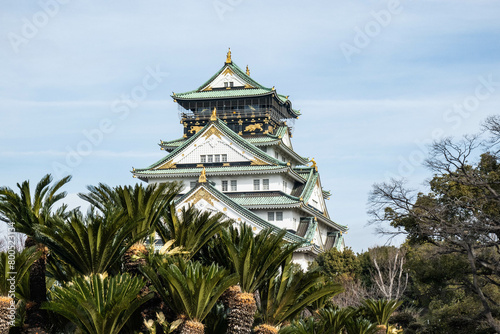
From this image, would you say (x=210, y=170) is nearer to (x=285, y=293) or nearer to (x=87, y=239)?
(x=285, y=293)

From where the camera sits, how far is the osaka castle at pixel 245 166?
5572 centimetres

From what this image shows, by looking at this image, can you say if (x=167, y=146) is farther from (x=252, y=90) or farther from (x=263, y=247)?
(x=263, y=247)

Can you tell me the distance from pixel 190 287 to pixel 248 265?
306cm

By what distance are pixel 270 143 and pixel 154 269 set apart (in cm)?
4015

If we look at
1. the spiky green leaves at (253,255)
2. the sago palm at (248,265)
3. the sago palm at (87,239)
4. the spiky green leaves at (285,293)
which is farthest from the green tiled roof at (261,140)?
the sago palm at (87,239)

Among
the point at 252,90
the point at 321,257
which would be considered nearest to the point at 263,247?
the point at 321,257

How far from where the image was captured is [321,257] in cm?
5381

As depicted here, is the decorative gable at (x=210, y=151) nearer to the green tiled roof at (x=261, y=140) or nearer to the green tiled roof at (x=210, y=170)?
the green tiled roof at (x=210, y=170)

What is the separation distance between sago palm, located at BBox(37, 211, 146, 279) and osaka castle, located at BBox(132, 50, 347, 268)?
30643 millimetres

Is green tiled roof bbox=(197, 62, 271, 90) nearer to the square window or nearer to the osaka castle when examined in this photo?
the osaka castle

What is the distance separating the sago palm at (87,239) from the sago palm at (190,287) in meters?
1.30

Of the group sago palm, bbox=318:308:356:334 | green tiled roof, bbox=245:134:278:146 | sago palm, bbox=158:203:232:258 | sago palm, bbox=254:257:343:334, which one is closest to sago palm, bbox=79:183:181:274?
A: sago palm, bbox=158:203:232:258

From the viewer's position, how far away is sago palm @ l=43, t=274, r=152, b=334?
18.4 meters

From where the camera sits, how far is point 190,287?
19.6 metres
